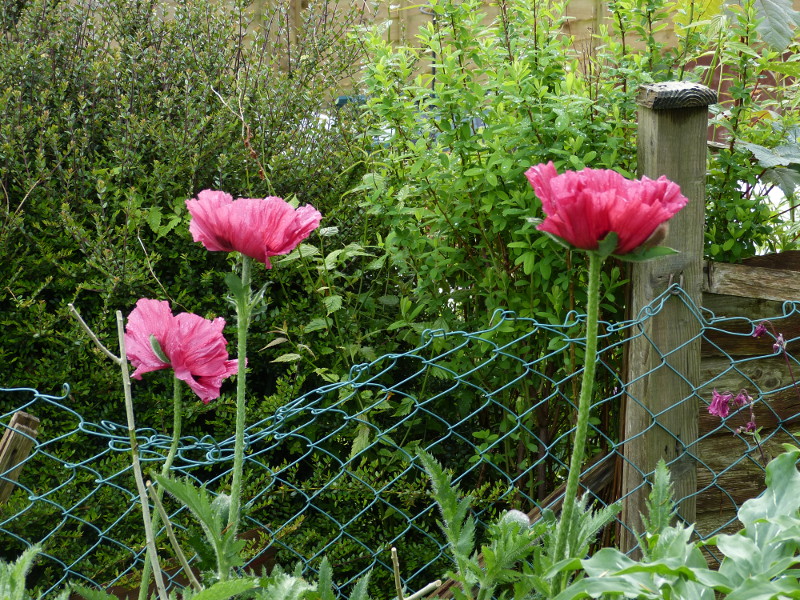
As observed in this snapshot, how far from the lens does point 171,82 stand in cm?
282

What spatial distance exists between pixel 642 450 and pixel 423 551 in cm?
67

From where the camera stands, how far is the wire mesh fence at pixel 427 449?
2.17m

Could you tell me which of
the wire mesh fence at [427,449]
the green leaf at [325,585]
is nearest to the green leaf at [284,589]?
the green leaf at [325,585]

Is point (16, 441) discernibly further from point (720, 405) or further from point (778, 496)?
point (720, 405)

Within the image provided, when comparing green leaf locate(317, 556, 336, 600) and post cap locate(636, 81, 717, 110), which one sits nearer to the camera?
green leaf locate(317, 556, 336, 600)

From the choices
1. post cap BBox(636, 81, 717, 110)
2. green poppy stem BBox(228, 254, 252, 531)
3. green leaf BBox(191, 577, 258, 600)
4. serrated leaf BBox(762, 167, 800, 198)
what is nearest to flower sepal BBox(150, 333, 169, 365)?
green poppy stem BBox(228, 254, 252, 531)

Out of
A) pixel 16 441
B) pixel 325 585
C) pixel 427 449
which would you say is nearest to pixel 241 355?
pixel 325 585

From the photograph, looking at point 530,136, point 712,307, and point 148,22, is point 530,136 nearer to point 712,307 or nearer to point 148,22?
point 712,307

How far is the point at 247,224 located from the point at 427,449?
1.23 metres

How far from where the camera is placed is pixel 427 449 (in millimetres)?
2178

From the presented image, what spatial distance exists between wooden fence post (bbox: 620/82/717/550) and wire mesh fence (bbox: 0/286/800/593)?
0.07ft

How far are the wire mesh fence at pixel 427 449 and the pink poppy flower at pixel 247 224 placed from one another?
1.05 meters

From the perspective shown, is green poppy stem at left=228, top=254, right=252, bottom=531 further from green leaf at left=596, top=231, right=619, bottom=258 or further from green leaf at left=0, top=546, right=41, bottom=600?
green leaf at left=596, top=231, right=619, bottom=258

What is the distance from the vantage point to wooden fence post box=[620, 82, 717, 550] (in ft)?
6.44
